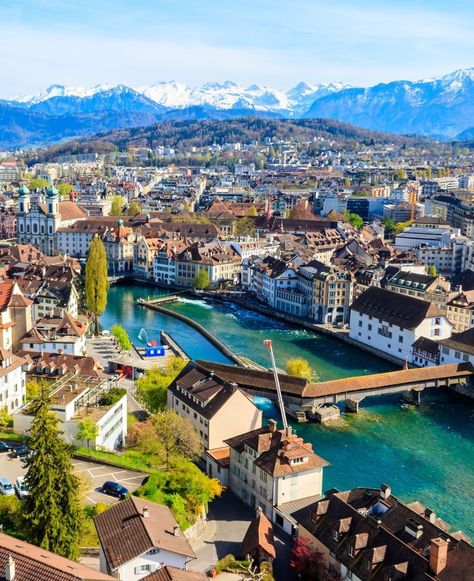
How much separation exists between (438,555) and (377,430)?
11.7m

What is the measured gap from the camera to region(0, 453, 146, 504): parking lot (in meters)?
16.2

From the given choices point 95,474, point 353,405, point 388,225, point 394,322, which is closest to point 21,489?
point 95,474

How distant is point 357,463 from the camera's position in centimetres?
2155

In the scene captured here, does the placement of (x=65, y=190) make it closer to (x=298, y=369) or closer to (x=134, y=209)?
(x=134, y=209)

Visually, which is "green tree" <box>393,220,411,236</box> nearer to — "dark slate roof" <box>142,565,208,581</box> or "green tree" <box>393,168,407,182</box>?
"green tree" <box>393,168,407,182</box>

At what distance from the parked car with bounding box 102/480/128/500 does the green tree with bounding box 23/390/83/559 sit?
2455 millimetres

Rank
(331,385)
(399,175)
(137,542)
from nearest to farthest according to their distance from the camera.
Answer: (137,542) → (331,385) → (399,175)

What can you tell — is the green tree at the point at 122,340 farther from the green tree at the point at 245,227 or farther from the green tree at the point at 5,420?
the green tree at the point at 245,227

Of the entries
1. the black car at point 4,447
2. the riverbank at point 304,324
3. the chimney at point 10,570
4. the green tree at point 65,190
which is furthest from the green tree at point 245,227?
the chimney at point 10,570

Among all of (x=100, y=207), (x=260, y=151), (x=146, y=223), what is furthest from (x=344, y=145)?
(x=146, y=223)

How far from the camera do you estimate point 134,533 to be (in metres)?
12.6

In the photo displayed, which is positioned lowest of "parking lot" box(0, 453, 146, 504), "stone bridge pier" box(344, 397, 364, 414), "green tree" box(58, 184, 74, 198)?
"stone bridge pier" box(344, 397, 364, 414)

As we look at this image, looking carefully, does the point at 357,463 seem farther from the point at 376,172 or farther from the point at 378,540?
the point at 376,172

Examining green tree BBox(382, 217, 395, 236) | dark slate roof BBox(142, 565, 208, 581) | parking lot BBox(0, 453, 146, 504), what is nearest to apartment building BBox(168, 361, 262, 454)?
parking lot BBox(0, 453, 146, 504)
